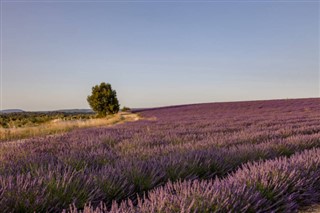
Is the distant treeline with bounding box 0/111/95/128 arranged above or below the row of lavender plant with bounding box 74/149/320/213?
below

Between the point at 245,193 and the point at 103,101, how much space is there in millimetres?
40404

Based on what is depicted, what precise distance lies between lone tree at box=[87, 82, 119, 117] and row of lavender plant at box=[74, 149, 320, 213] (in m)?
39.0

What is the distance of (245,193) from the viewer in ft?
7.47

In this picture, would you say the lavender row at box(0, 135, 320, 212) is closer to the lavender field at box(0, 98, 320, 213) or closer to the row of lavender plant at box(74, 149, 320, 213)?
the lavender field at box(0, 98, 320, 213)

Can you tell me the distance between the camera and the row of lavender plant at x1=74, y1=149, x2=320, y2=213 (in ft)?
6.31

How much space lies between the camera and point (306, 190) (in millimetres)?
2975

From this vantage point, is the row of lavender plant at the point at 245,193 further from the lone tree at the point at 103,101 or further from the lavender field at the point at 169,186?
the lone tree at the point at 103,101

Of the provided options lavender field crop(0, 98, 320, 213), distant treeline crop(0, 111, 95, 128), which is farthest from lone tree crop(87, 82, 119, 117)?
lavender field crop(0, 98, 320, 213)

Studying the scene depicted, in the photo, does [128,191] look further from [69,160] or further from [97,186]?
[69,160]

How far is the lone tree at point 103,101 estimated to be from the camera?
41562 millimetres

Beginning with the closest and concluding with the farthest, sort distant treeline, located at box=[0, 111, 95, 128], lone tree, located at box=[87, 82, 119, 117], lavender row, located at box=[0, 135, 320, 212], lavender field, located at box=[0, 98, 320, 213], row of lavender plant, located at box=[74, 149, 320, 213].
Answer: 1. row of lavender plant, located at box=[74, 149, 320, 213]
2. lavender field, located at box=[0, 98, 320, 213]
3. lavender row, located at box=[0, 135, 320, 212]
4. distant treeline, located at box=[0, 111, 95, 128]
5. lone tree, located at box=[87, 82, 119, 117]


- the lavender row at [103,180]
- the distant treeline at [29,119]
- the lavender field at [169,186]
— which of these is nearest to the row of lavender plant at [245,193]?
the lavender field at [169,186]

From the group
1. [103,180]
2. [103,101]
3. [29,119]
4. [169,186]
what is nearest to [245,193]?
[169,186]

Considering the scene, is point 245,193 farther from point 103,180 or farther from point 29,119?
point 29,119
